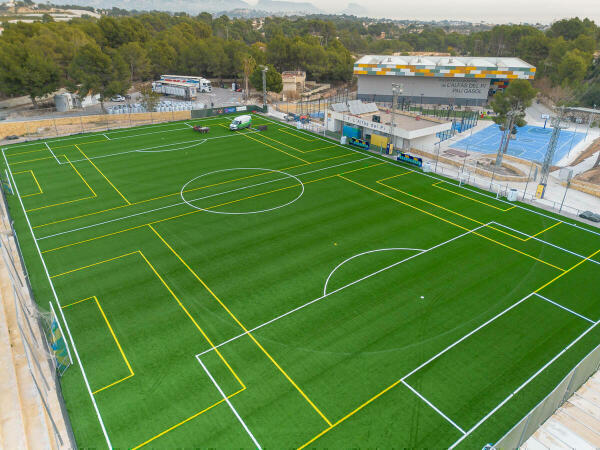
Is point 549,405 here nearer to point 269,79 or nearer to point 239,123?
point 239,123

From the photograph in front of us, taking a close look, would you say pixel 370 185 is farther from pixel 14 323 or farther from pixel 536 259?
pixel 14 323

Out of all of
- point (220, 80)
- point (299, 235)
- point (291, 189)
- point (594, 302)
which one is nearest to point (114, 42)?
point (220, 80)

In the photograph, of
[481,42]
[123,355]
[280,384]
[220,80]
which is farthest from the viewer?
[481,42]

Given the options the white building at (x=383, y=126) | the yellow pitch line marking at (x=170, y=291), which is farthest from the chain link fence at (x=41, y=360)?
the white building at (x=383, y=126)

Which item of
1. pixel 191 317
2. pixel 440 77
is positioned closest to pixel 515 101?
pixel 440 77

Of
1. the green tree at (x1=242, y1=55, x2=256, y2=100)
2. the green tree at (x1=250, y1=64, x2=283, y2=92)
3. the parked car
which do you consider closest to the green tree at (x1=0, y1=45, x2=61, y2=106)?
the green tree at (x1=250, y1=64, x2=283, y2=92)

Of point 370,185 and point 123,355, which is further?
point 370,185

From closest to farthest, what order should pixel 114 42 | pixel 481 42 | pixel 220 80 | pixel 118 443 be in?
pixel 118 443 < pixel 114 42 < pixel 220 80 < pixel 481 42
